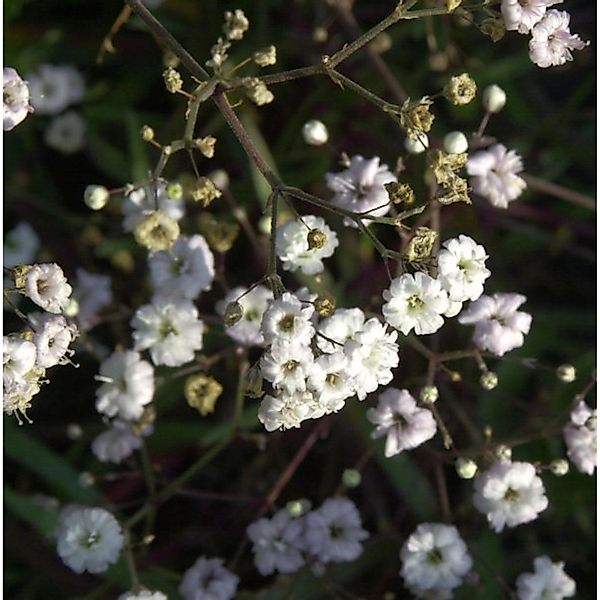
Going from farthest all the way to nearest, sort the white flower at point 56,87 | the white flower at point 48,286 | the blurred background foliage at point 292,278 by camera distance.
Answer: the white flower at point 56,87
the blurred background foliage at point 292,278
the white flower at point 48,286

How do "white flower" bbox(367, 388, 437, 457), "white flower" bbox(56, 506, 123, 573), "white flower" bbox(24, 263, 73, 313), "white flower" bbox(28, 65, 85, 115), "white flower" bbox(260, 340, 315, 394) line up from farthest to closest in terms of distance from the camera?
"white flower" bbox(28, 65, 85, 115) < "white flower" bbox(56, 506, 123, 573) < "white flower" bbox(367, 388, 437, 457) < "white flower" bbox(24, 263, 73, 313) < "white flower" bbox(260, 340, 315, 394)

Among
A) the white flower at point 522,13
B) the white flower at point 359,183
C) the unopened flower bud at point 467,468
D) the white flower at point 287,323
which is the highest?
the white flower at point 522,13

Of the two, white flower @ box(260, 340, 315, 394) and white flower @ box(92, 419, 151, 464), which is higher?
white flower @ box(92, 419, 151, 464)

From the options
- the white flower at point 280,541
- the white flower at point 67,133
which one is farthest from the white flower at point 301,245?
the white flower at point 67,133

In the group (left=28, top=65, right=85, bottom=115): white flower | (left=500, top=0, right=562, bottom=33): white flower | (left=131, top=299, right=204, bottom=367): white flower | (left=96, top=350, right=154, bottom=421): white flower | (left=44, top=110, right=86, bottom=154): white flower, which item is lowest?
(left=96, top=350, right=154, bottom=421): white flower

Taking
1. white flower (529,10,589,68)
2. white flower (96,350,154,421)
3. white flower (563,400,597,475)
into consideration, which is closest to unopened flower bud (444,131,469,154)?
white flower (529,10,589,68)

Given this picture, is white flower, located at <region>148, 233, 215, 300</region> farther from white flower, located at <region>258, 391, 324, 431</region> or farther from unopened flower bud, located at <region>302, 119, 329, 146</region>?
white flower, located at <region>258, 391, 324, 431</region>

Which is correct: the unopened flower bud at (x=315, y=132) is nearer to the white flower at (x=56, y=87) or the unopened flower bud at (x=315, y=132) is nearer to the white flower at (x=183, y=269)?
the white flower at (x=183, y=269)
